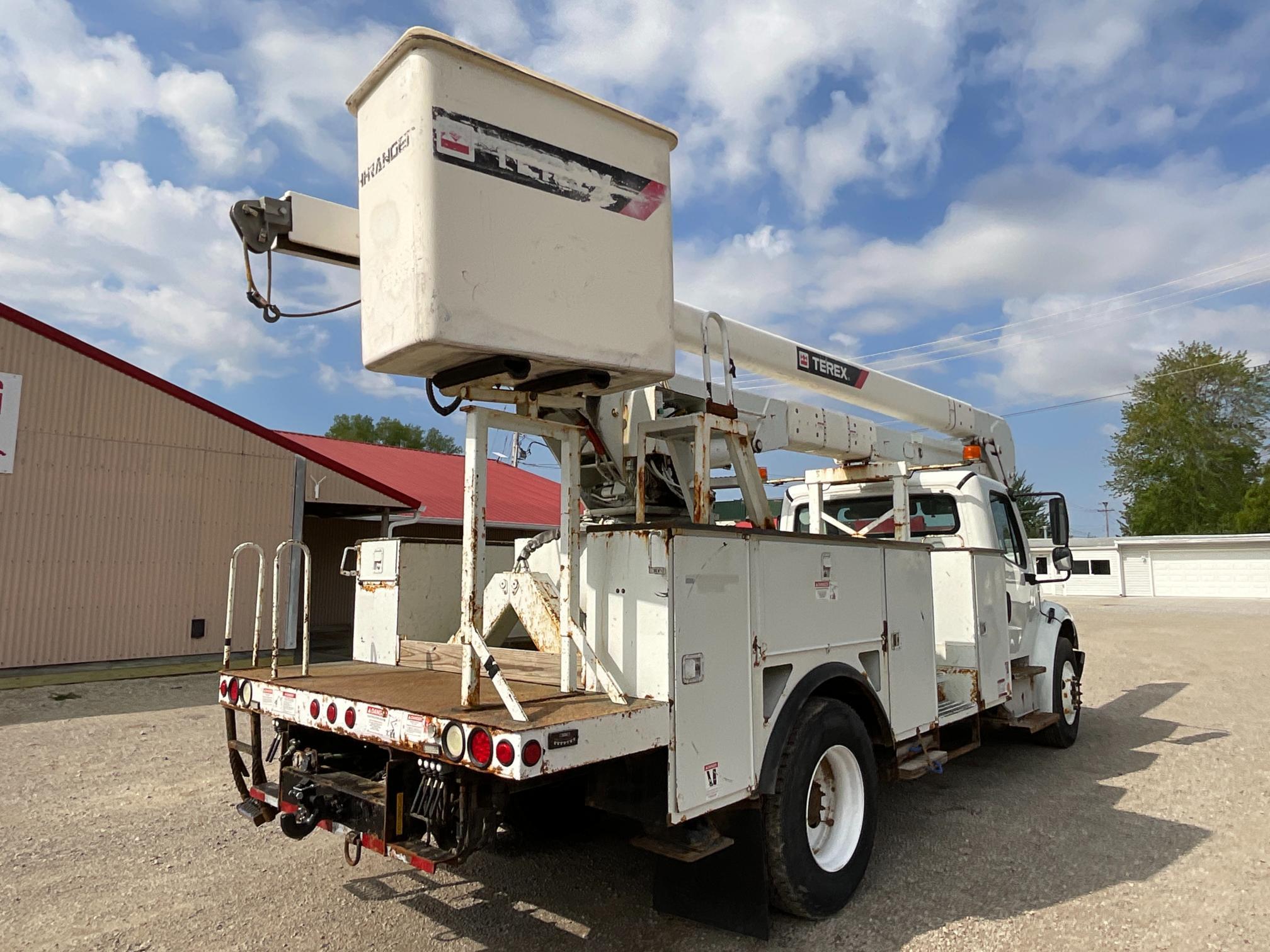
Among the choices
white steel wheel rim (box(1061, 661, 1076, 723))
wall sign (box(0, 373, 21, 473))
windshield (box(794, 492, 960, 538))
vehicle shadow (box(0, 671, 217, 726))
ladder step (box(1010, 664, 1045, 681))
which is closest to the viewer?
ladder step (box(1010, 664, 1045, 681))

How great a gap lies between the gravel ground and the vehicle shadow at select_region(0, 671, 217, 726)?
200 centimetres

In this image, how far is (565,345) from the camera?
10.2 ft

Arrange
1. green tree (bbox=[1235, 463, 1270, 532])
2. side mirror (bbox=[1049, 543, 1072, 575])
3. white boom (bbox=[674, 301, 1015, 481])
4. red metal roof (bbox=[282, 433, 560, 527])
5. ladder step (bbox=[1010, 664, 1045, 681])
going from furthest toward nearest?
1. green tree (bbox=[1235, 463, 1270, 532])
2. red metal roof (bbox=[282, 433, 560, 527])
3. side mirror (bbox=[1049, 543, 1072, 575])
4. ladder step (bbox=[1010, 664, 1045, 681])
5. white boom (bbox=[674, 301, 1015, 481])

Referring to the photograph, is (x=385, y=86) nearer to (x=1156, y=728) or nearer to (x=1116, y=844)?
(x=1116, y=844)

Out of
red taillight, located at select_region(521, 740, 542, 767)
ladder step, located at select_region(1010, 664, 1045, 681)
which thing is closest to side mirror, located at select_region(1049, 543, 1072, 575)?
ladder step, located at select_region(1010, 664, 1045, 681)

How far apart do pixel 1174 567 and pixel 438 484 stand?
1118 inches

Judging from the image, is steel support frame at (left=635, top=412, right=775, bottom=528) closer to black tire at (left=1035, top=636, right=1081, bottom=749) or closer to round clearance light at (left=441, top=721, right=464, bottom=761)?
round clearance light at (left=441, top=721, right=464, bottom=761)

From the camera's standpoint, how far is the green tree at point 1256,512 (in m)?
43.8

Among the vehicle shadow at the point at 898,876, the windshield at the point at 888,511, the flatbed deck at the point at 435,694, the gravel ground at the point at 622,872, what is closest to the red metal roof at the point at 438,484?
the windshield at the point at 888,511

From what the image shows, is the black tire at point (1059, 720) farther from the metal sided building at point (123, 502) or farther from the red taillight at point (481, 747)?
the metal sided building at point (123, 502)

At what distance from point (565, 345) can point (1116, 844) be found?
433 centimetres

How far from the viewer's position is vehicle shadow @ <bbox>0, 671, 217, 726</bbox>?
9250mm

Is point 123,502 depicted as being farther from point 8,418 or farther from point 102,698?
point 102,698

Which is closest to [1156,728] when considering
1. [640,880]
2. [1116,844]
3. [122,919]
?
[1116,844]
